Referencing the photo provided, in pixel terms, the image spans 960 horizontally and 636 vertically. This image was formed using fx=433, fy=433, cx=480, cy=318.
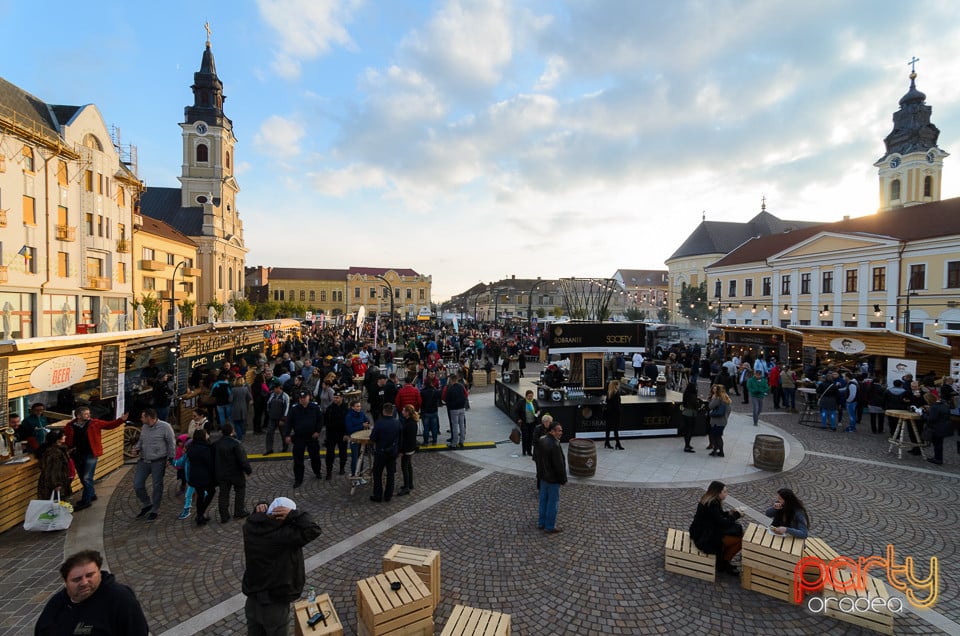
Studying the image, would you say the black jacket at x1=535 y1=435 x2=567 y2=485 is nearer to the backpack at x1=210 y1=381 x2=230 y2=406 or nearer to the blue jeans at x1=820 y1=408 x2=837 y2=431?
the backpack at x1=210 y1=381 x2=230 y2=406

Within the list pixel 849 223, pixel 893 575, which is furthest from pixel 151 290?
pixel 849 223

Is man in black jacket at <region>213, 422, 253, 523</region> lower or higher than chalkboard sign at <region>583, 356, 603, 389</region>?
lower

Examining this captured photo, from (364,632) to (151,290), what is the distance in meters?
46.7

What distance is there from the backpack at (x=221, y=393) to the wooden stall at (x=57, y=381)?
1.89m

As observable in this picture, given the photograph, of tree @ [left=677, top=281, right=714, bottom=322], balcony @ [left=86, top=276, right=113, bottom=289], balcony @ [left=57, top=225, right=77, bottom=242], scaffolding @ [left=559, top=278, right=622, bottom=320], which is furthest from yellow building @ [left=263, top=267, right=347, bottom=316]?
scaffolding @ [left=559, top=278, right=622, bottom=320]

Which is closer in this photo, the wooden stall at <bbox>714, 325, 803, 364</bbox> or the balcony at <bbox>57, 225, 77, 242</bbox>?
the wooden stall at <bbox>714, 325, 803, 364</bbox>

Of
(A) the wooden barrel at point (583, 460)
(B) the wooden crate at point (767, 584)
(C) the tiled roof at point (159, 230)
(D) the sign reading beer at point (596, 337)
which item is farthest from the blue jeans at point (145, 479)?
(C) the tiled roof at point (159, 230)

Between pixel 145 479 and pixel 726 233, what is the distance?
7214 cm

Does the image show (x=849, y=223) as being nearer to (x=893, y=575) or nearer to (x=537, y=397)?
(x=537, y=397)

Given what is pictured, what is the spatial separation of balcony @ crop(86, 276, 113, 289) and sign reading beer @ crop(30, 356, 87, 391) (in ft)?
89.7

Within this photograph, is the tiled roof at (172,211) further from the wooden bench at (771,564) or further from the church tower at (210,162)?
the wooden bench at (771,564)

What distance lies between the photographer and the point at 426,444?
11.0 meters

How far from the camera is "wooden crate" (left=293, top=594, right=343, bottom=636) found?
3.88 m

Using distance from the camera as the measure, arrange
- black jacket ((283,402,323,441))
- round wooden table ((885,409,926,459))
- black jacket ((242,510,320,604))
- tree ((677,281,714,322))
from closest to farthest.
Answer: black jacket ((242,510,320,604))
black jacket ((283,402,323,441))
round wooden table ((885,409,926,459))
tree ((677,281,714,322))
